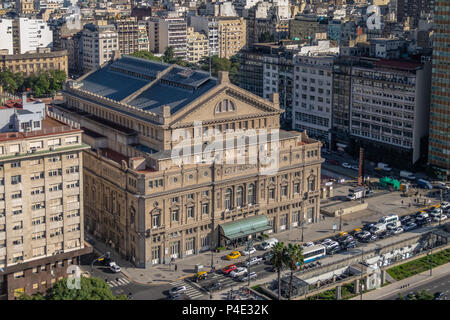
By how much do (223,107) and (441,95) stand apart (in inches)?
2514

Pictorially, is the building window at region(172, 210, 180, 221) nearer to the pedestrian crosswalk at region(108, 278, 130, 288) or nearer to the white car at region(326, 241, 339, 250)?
the pedestrian crosswalk at region(108, 278, 130, 288)

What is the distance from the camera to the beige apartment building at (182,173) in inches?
4631

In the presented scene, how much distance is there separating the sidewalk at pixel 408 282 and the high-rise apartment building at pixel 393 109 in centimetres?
5927

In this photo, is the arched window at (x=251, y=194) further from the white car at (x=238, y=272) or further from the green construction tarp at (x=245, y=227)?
the white car at (x=238, y=272)

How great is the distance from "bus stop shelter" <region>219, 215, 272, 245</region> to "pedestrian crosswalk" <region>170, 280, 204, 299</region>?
15209 mm

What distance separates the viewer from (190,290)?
108 meters

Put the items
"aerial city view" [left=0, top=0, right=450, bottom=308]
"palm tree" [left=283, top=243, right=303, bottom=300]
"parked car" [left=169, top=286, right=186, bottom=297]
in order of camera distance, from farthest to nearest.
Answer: "parked car" [left=169, top=286, right=186, bottom=297] → "aerial city view" [left=0, top=0, right=450, bottom=308] → "palm tree" [left=283, top=243, right=303, bottom=300]

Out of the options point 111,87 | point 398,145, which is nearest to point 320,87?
point 398,145

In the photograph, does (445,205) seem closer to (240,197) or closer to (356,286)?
(356,286)

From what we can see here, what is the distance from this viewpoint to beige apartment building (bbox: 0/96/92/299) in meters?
102

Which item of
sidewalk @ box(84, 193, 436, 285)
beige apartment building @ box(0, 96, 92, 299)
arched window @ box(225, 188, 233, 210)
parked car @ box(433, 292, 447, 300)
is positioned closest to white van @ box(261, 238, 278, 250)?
sidewalk @ box(84, 193, 436, 285)

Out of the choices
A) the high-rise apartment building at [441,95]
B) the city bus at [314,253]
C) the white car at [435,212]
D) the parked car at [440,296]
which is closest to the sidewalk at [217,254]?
the white car at [435,212]

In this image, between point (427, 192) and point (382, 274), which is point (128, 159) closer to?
point (382, 274)

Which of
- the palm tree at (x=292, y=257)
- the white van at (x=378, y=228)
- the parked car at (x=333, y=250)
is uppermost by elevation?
the palm tree at (x=292, y=257)
